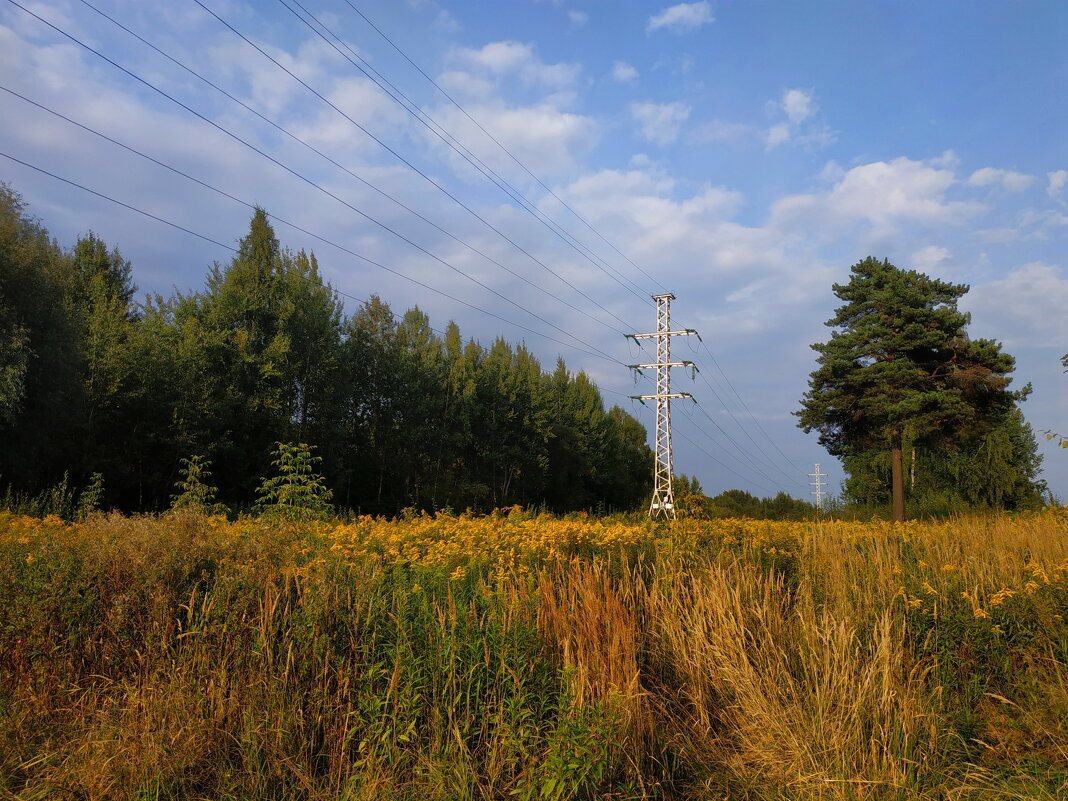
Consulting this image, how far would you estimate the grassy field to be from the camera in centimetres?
323

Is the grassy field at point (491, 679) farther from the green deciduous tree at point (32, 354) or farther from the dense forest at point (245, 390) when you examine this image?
the green deciduous tree at point (32, 354)

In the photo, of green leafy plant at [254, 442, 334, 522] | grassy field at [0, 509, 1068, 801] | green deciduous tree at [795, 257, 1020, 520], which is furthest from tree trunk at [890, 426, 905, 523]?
green leafy plant at [254, 442, 334, 522]

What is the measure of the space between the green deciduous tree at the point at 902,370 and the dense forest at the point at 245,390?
17890 mm

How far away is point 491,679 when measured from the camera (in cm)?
354

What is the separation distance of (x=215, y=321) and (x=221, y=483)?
19.7 ft

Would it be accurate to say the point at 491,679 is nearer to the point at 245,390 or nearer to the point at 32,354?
the point at 32,354

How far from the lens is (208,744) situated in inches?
134

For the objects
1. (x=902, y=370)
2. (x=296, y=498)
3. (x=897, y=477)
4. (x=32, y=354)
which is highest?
(x=902, y=370)

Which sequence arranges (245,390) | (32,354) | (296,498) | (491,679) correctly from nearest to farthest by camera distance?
(491,679)
(296,498)
(32,354)
(245,390)

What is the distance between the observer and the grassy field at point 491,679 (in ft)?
10.6

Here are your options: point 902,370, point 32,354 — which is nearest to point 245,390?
point 32,354

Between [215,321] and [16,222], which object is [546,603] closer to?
[16,222]

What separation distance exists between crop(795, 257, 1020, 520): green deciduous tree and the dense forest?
17.9 meters

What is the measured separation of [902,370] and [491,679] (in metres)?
29.0
